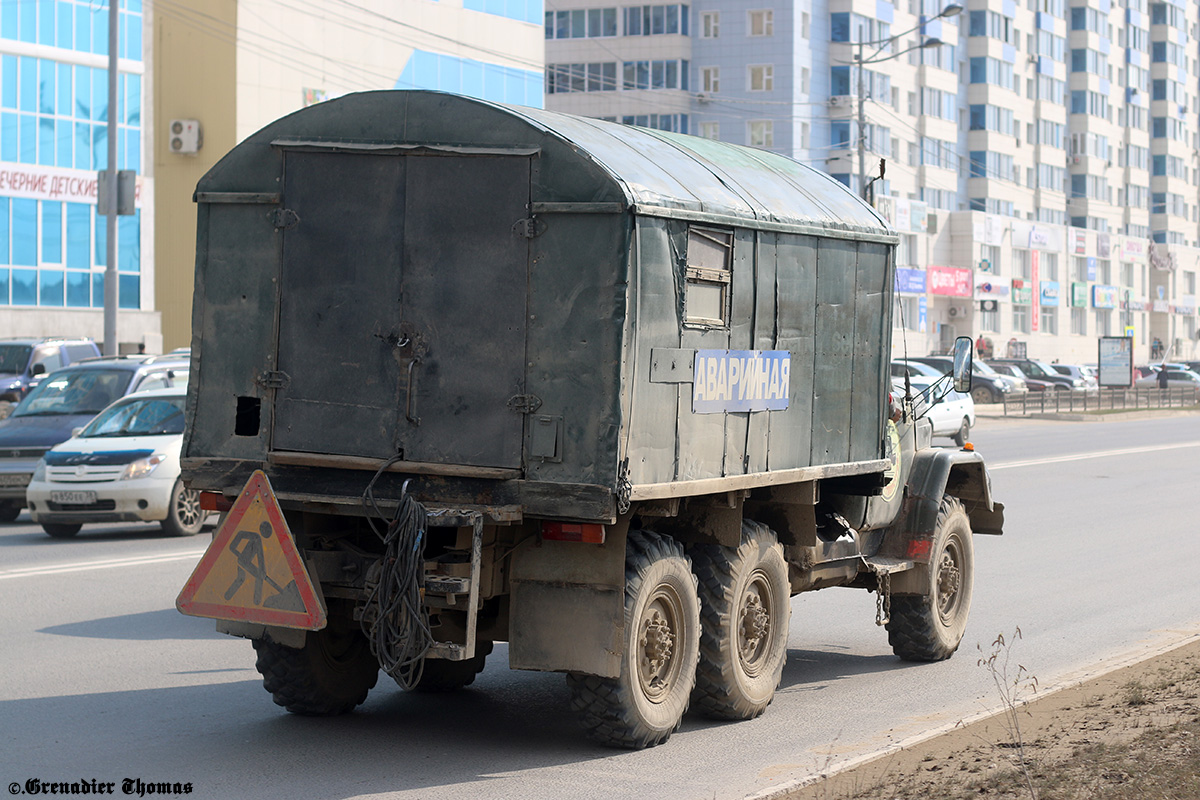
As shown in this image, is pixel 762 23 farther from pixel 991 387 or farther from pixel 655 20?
pixel 991 387

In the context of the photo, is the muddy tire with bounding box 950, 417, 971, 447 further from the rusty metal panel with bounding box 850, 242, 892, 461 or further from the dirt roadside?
the dirt roadside

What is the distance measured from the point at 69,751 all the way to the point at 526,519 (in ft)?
7.35

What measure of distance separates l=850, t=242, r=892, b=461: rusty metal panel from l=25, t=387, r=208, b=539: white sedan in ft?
28.5

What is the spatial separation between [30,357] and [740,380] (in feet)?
75.1

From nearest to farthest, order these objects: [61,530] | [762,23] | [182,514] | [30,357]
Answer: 1. [182,514]
2. [61,530]
3. [30,357]
4. [762,23]

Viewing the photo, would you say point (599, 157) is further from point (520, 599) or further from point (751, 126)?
point (751, 126)

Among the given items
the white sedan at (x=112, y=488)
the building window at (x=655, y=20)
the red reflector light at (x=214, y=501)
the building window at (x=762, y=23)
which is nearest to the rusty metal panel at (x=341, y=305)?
the red reflector light at (x=214, y=501)

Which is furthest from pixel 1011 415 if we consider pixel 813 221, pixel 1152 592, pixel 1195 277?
pixel 1195 277

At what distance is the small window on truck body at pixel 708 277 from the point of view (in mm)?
7258

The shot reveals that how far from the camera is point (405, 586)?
6.76 meters

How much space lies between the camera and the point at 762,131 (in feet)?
255

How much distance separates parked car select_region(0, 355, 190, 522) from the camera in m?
17.5

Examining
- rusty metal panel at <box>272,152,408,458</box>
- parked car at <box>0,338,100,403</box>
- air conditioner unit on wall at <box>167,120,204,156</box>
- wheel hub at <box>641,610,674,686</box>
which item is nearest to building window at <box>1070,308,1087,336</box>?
air conditioner unit on wall at <box>167,120,204,156</box>

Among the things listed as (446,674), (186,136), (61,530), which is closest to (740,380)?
(446,674)
